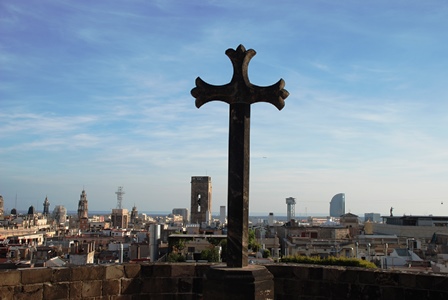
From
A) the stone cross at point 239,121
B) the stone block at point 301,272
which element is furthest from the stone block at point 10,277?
the stone block at point 301,272

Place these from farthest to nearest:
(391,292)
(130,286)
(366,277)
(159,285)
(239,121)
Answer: (159,285), (130,286), (366,277), (391,292), (239,121)

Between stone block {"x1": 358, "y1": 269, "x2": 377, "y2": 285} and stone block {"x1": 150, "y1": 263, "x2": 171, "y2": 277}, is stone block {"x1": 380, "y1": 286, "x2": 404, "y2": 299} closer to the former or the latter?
stone block {"x1": 358, "y1": 269, "x2": 377, "y2": 285}

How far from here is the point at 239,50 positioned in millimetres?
6336

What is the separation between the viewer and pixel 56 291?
281 inches

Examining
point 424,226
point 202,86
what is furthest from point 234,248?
point 424,226

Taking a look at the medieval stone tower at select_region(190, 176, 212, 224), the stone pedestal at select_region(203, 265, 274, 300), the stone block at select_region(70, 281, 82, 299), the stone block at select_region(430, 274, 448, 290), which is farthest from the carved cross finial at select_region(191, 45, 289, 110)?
the medieval stone tower at select_region(190, 176, 212, 224)

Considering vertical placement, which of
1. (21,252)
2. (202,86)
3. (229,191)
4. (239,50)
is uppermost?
(239,50)

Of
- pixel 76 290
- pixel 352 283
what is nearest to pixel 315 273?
pixel 352 283

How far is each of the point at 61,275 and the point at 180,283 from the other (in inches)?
66.1

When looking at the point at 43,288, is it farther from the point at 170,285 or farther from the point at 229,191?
the point at 229,191

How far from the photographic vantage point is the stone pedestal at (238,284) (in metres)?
5.62

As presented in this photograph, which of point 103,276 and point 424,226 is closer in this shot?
point 103,276

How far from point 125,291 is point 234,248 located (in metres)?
2.33

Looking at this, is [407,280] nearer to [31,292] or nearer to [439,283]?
[439,283]
